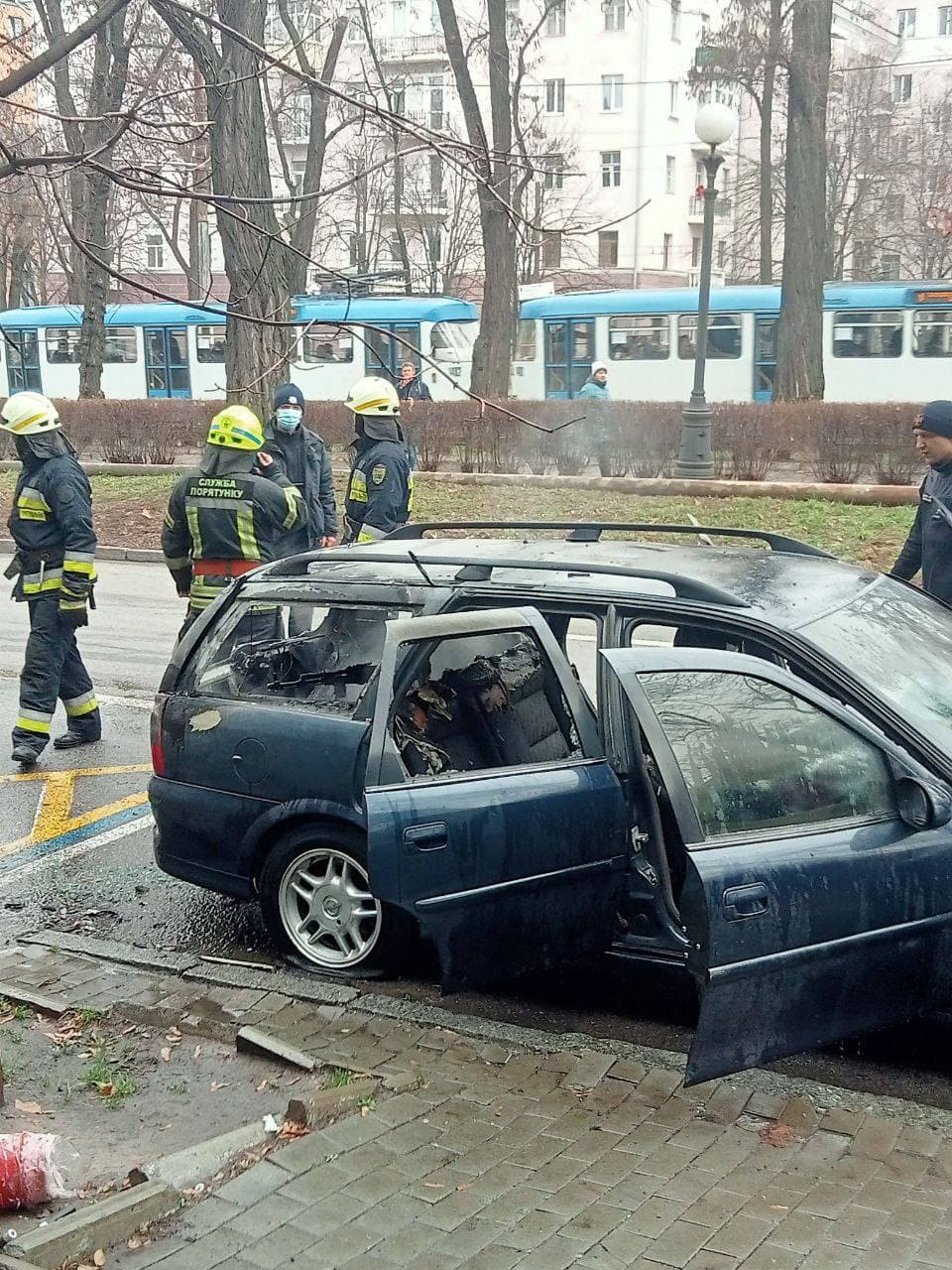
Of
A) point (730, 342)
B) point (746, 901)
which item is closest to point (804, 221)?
point (730, 342)

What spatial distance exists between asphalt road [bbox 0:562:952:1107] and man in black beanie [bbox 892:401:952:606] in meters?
2.19

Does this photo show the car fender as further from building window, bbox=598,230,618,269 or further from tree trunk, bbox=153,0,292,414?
building window, bbox=598,230,618,269

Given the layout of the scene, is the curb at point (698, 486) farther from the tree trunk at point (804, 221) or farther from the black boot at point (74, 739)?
the black boot at point (74, 739)

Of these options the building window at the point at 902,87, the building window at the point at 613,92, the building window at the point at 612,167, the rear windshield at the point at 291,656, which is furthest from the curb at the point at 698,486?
the building window at the point at 613,92

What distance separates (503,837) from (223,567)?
4.23 meters

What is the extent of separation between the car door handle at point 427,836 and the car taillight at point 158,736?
1636 millimetres

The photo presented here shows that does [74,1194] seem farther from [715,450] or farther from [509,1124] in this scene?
[715,450]

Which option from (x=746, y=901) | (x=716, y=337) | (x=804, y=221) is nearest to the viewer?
(x=746, y=901)

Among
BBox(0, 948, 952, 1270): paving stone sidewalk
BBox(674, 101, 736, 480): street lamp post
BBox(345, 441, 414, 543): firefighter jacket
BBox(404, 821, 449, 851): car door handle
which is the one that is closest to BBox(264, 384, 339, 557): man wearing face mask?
BBox(345, 441, 414, 543): firefighter jacket

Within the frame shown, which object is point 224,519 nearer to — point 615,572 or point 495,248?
point 615,572

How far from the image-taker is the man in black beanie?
6.78m

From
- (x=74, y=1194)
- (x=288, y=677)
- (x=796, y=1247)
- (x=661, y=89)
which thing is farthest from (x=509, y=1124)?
(x=661, y=89)

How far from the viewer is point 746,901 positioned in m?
3.70

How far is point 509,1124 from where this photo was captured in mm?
3824
